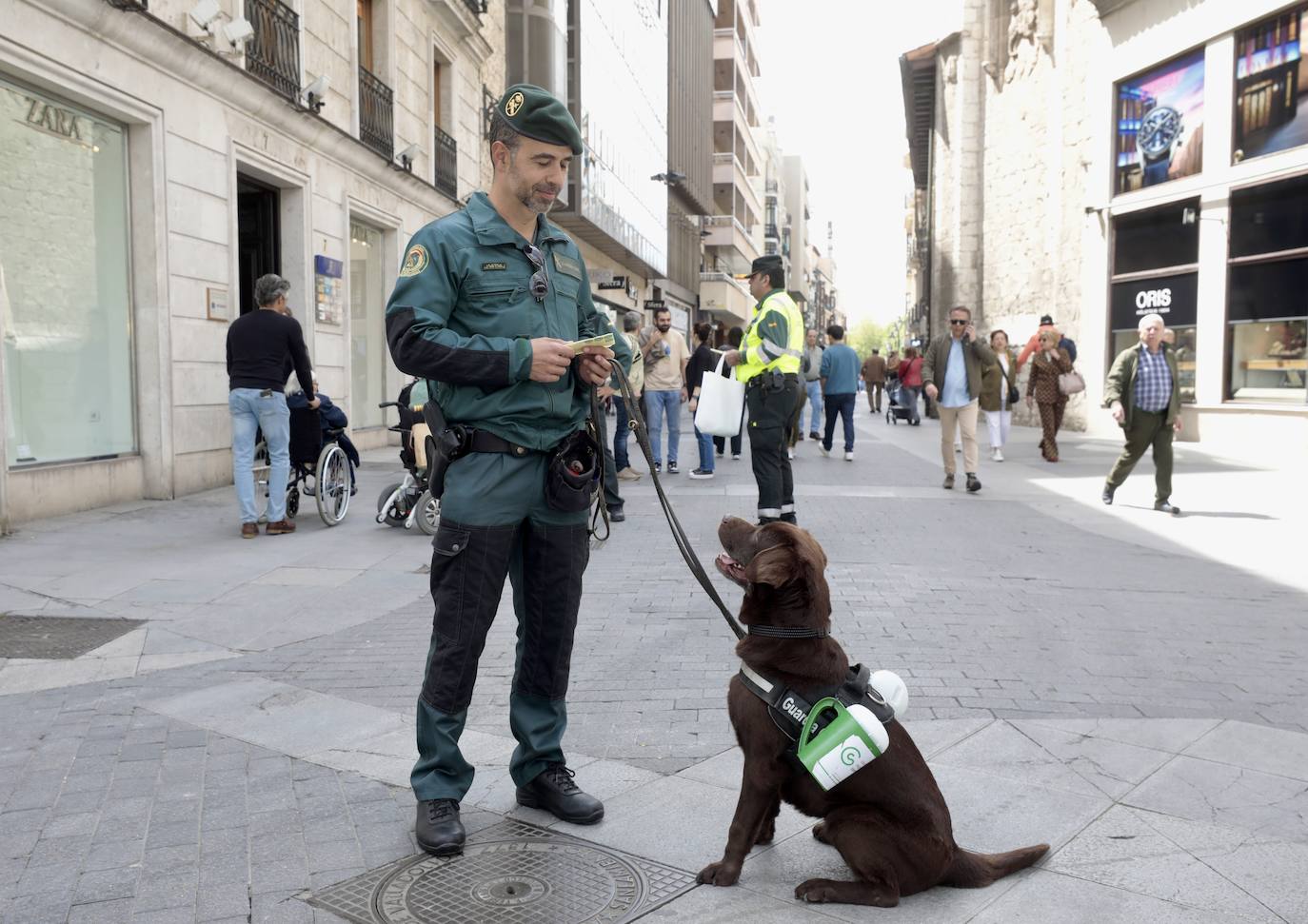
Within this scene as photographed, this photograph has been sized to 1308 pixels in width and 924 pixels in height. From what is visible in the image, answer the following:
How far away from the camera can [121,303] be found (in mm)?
10312

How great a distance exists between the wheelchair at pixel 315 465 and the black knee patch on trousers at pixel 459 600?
6182 millimetres

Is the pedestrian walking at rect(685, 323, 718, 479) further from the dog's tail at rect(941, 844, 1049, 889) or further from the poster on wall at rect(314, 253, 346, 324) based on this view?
the dog's tail at rect(941, 844, 1049, 889)

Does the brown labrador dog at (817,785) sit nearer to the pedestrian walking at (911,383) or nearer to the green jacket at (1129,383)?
the green jacket at (1129,383)

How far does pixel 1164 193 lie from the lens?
18.6 meters

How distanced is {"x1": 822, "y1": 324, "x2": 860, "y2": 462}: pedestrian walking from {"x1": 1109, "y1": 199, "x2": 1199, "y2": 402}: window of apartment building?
5940 millimetres

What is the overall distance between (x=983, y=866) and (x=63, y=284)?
9447 millimetres

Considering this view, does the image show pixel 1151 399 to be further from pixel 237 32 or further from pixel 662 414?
pixel 237 32

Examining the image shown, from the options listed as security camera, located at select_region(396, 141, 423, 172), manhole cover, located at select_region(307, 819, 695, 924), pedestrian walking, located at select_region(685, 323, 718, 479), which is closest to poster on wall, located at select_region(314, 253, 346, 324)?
security camera, located at select_region(396, 141, 423, 172)

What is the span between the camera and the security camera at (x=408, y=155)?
56.4 feet

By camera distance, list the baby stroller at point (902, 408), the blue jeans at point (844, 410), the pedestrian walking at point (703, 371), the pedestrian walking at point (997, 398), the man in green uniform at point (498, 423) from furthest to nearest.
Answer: the baby stroller at point (902, 408) → the blue jeans at point (844, 410) → the pedestrian walking at point (997, 398) → the pedestrian walking at point (703, 371) → the man in green uniform at point (498, 423)

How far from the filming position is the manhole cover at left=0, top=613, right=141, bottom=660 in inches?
203

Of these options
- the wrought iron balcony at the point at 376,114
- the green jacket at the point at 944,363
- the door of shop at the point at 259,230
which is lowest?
the green jacket at the point at 944,363

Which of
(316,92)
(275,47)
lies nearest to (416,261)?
(275,47)

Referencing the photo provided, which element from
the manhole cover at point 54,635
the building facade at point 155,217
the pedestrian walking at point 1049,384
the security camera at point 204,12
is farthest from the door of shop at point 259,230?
the pedestrian walking at point 1049,384
